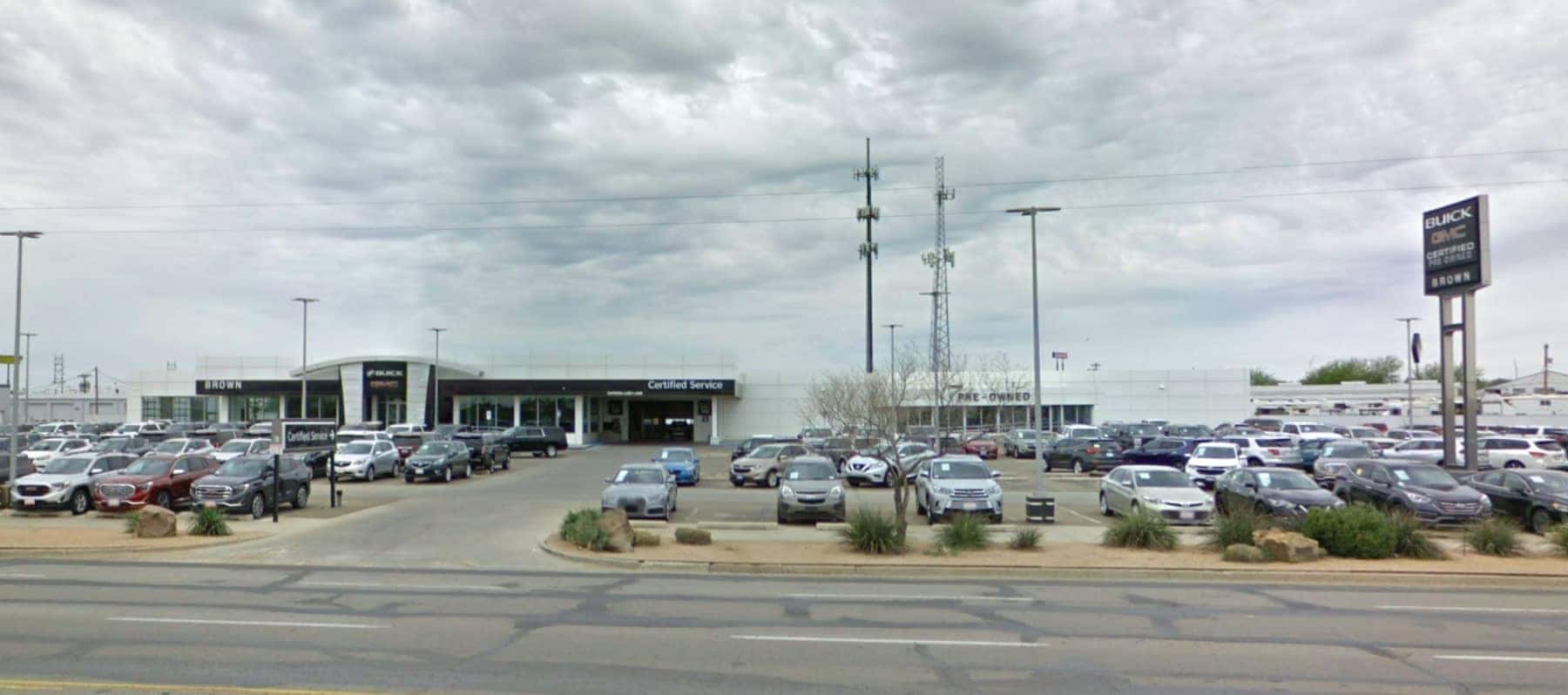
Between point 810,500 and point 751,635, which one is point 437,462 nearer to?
point 810,500

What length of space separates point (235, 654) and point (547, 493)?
887 inches

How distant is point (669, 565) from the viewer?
17.0 m

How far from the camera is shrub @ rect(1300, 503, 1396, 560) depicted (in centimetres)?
1714

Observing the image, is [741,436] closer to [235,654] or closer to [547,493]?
[547,493]

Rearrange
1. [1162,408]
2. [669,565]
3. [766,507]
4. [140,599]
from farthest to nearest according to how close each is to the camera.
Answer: [1162,408] < [766,507] < [669,565] < [140,599]

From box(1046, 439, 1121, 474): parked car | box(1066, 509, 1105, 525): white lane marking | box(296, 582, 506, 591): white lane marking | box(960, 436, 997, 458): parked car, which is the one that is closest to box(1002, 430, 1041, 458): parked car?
box(960, 436, 997, 458): parked car

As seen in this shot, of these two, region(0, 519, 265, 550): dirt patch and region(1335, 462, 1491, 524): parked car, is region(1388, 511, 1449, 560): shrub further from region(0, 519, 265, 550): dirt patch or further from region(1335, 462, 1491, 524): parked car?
region(0, 519, 265, 550): dirt patch

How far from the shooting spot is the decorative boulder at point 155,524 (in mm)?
20219

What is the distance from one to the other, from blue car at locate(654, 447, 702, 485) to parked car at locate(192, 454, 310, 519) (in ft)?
38.9

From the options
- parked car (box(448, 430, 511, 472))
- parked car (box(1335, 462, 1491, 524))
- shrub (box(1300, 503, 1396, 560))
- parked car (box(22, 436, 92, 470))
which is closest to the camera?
shrub (box(1300, 503, 1396, 560))

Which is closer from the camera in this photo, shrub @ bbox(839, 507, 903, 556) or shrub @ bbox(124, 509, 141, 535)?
shrub @ bbox(839, 507, 903, 556)

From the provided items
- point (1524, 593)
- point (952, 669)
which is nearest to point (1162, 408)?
point (1524, 593)

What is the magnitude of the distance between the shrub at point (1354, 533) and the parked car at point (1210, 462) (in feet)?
53.0

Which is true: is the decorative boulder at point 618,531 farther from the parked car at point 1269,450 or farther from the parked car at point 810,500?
the parked car at point 1269,450
